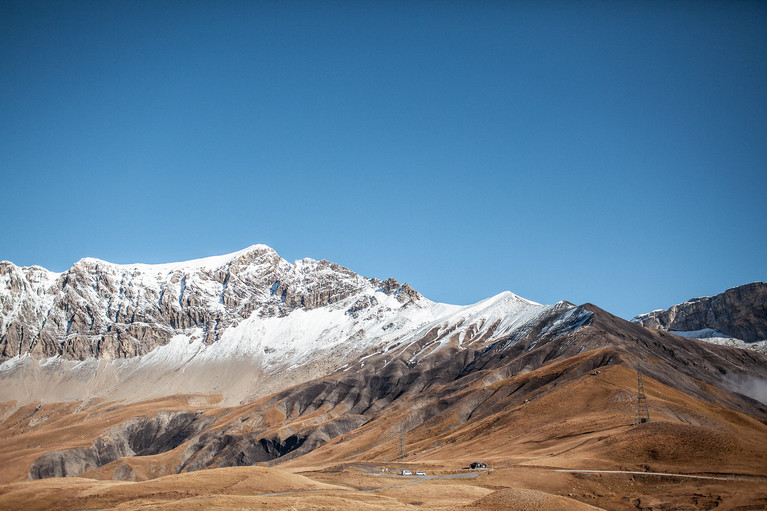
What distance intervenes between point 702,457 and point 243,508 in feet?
208

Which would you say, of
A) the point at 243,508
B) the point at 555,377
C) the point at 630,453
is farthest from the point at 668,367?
the point at 243,508

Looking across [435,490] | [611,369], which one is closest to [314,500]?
[435,490]

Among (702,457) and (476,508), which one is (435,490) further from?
(702,457)

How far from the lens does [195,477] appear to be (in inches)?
3467

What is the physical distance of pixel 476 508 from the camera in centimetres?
6003

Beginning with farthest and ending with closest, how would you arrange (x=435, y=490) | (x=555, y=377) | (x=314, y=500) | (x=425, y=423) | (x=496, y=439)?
1. (x=425, y=423)
2. (x=555, y=377)
3. (x=496, y=439)
4. (x=435, y=490)
5. (x=314, y=500)

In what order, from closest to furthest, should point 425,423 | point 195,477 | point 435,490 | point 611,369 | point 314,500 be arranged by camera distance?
1. point 314,500
2. point 435,490
3. point 195,477
4. point 611,369
5. point 425,423

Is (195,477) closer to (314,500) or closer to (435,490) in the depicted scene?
(314,500)

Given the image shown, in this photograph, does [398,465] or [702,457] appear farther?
[398,465]

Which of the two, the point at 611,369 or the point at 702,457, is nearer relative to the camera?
the point at 702,457

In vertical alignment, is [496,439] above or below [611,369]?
below

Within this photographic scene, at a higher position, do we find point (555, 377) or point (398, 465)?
point (555, 377)

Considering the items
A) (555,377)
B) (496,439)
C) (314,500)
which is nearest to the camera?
(314,500)

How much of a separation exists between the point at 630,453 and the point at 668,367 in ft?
356
